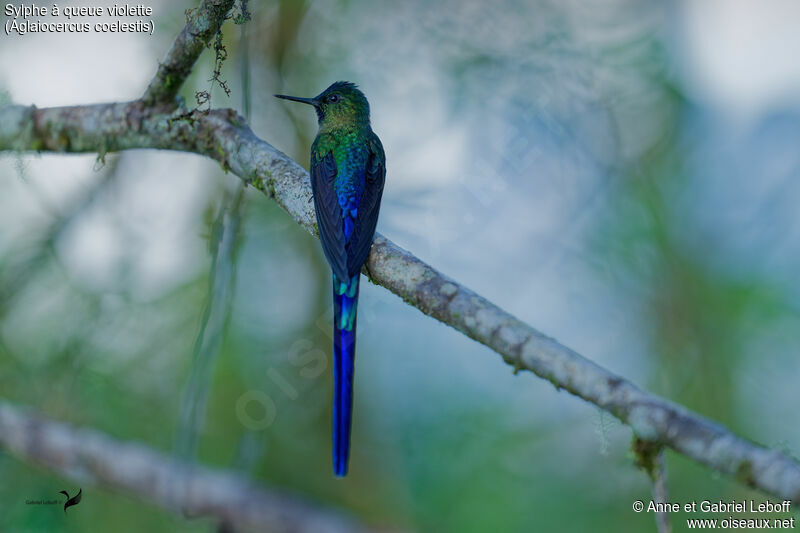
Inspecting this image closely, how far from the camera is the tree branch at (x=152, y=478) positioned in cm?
313

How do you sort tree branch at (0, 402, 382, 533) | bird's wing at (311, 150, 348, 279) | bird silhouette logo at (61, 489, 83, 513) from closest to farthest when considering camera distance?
1. bird's wing at (311, 150, 348, 279)
2. tree branch at (0, 402, 382, 533)
3. bird silhouette logo at (61, 489, 83, 513)

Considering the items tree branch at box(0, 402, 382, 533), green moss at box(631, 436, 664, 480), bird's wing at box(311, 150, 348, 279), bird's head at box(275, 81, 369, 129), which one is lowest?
tree branch at box(0, 402, 382, 533)

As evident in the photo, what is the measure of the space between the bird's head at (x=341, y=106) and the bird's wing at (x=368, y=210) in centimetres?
15

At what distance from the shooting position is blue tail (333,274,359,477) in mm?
2303

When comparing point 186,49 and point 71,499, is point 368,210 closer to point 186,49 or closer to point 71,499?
point 186,49

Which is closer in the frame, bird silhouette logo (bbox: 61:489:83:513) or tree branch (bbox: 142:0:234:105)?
tree branch (bbox: 142:0:234:105)

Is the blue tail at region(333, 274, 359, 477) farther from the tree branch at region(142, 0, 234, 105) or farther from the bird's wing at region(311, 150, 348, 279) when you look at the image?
the tree branch at region(142, 0, 234, 105)

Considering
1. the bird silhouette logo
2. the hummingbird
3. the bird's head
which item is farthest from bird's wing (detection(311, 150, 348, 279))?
the bird silhouette logo

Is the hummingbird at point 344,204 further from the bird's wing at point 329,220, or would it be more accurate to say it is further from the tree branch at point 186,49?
the tree branch at point 186,49

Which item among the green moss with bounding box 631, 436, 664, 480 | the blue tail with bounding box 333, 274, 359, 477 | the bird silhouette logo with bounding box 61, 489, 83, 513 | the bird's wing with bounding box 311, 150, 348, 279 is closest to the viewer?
the green moss with bounding box 631, 436, 664, 480

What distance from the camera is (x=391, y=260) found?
228 centimetres

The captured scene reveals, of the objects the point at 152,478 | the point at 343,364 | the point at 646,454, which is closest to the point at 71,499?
the point at 152,478

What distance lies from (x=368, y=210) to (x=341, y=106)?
827mm

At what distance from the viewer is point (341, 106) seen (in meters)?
3.28
